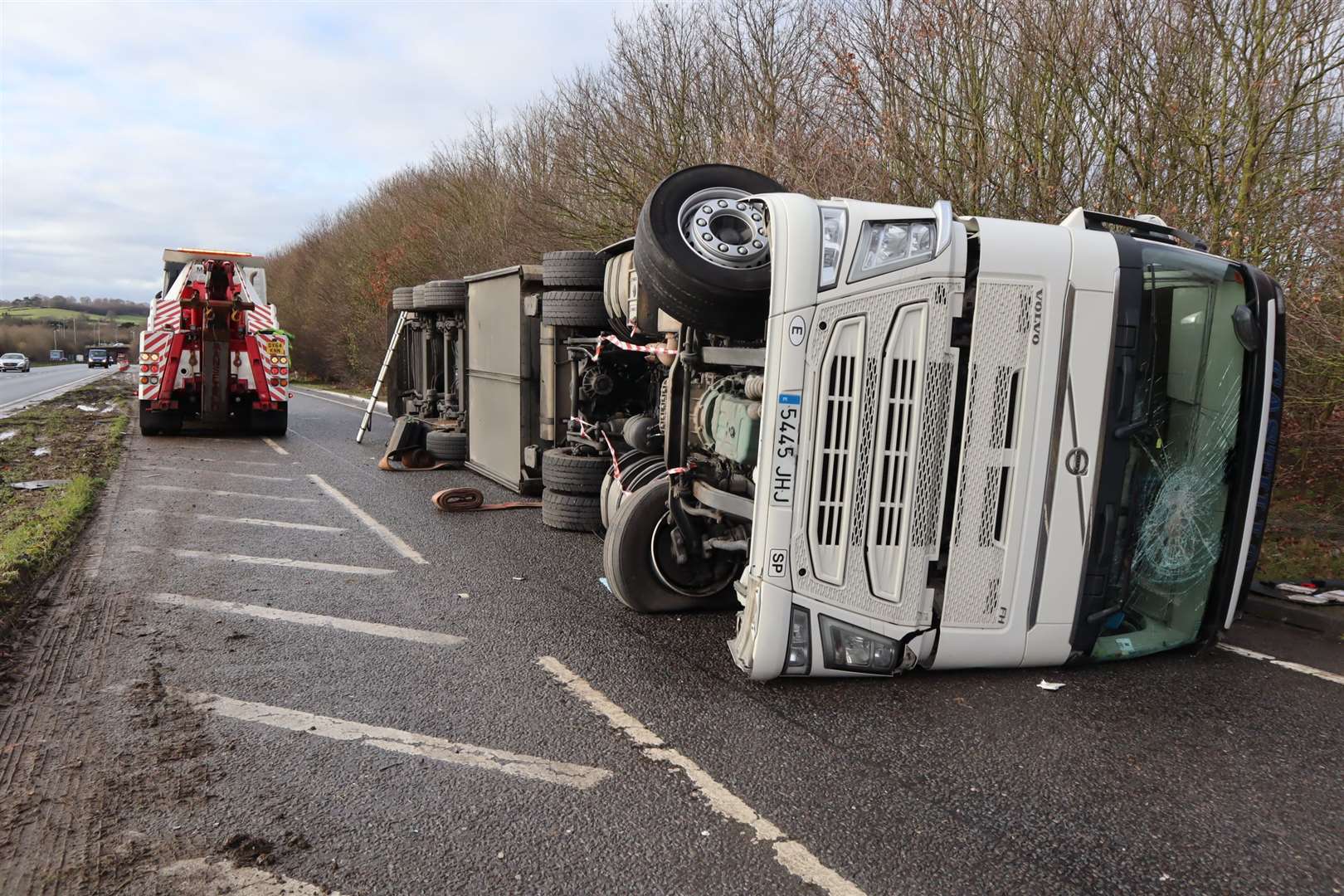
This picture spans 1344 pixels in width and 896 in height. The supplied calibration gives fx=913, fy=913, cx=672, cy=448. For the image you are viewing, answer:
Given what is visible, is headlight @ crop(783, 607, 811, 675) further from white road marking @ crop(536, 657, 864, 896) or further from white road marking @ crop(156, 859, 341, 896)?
white road marking @ crop(156, 859, 341, 896)

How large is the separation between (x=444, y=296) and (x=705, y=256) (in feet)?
25.0

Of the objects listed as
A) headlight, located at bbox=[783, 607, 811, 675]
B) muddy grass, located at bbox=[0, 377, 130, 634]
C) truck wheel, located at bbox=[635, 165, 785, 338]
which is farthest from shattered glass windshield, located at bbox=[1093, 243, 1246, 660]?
muddy grass, located at bbox=[0, 377, 130, 634]

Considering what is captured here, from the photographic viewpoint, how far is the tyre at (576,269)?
7931mm

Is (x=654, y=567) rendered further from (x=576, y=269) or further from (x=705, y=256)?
(x=576, y=269)

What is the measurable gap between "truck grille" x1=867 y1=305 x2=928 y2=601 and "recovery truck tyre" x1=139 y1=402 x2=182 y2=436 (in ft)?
44.7

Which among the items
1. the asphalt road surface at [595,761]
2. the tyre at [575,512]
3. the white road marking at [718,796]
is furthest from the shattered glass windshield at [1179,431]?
the tyre at [575,512]

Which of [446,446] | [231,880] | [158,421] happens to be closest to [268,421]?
[158,421]

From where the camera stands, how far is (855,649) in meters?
4.21

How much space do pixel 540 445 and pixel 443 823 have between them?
611 cm

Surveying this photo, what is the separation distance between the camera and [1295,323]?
24.8ft

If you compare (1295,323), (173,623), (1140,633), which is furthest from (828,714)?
→ (1295,323)

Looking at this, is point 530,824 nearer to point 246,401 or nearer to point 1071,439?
point 1071,439

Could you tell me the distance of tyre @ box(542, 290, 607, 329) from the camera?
7980 mm

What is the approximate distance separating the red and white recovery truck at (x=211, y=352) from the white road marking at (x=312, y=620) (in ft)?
32.3
